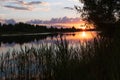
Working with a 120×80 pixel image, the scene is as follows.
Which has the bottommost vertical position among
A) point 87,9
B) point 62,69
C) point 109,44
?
point 62,69

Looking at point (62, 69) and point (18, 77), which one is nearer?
point (62, 69)

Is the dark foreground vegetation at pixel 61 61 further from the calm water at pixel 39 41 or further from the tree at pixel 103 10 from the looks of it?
the tree at pixel 103 10

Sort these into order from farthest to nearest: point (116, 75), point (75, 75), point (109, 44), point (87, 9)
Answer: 1. point (87, 9)
2. point (109, 44)
3. point (75, 75)
4. point (116, 75)

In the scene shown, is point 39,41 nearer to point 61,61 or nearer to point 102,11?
point 102,11

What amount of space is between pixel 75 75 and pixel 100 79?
1.67m

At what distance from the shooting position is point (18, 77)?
12219 millimetres

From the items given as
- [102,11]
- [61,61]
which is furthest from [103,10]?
[61,61]

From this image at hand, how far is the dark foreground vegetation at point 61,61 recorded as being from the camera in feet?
30.2

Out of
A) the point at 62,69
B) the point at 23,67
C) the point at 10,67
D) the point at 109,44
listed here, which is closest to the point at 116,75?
the point at 62,69

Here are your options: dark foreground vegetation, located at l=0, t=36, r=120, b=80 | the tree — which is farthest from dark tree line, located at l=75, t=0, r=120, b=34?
dark foreground vegetation, located at l=0, t=36, r=120, b=80

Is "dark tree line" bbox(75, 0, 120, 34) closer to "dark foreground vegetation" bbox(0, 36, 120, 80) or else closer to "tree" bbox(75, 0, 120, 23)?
"tree" bbox(75, 0, 120, 23)

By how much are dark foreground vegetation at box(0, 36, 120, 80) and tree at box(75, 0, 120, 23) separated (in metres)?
8.94

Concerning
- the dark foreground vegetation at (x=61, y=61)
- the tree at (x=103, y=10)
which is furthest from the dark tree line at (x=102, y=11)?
the dark foreground vegetation at (x=61, y=61)

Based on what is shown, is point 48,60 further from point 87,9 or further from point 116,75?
point 87,9
